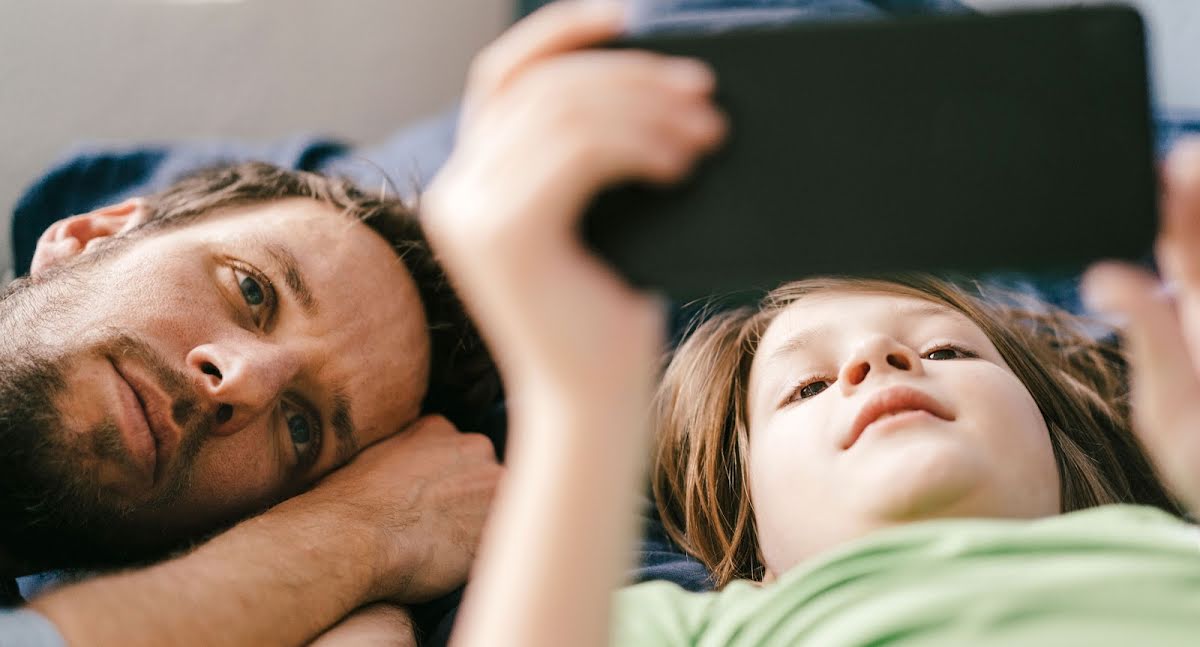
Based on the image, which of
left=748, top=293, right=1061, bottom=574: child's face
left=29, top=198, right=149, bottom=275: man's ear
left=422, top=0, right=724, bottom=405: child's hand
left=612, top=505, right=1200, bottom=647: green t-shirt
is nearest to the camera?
left=422, top=0, right=724, bottom=405: child's hand

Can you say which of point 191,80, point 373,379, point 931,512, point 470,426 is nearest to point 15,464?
point 373,379

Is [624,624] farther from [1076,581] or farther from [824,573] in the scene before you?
[1076,581]

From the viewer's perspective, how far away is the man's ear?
95cm

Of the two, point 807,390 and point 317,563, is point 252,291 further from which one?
point 807,390

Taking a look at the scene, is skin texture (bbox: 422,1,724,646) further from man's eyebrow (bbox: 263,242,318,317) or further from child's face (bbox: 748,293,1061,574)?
man's eyebrow (bbox: 263,242,318,317)

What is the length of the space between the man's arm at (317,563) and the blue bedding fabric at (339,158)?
0.65ft

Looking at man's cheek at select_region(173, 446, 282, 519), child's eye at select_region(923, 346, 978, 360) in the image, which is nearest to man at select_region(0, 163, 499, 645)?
man's cheek at select_region(173, 446, 282, 519)

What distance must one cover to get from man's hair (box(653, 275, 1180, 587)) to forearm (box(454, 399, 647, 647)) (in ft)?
1.46

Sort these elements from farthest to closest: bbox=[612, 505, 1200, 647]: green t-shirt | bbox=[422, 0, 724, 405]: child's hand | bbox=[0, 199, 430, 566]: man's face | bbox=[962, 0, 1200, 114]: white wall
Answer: bbox=[962, 0, 1200, 114]: white wall → bbox=[0, 199, 430, 566]: man's face → bbox=[612, 505, 1200, 647]: green t-shirt → bbox=[422, 0, 724, 405]: child's hand

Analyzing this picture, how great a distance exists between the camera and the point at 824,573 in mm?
619

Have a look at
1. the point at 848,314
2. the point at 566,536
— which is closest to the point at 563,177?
the point at 566,536

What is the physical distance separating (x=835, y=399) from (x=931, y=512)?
11 cm

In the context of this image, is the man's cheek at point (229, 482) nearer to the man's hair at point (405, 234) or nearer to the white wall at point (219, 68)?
the man's hair at point (405, 234)

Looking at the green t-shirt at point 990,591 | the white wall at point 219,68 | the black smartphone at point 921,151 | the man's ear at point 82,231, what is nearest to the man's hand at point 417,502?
the green t-shirt at point 990,591
